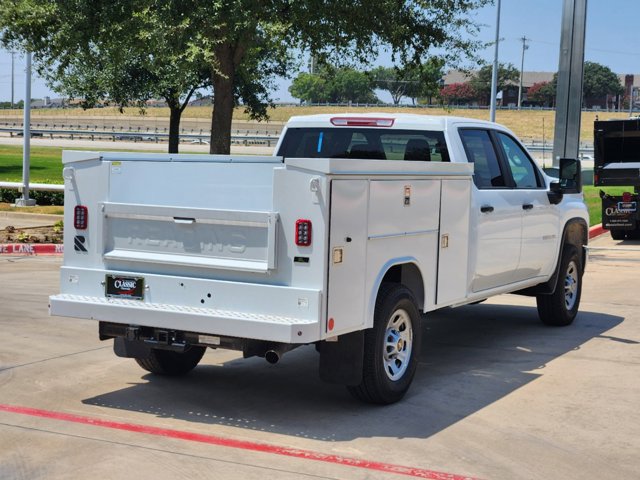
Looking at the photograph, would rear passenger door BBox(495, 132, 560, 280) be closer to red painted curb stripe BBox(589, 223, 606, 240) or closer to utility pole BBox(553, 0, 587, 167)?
utility pole BBox(553, 0, 587, 167)

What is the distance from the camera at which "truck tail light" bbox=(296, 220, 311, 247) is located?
6.78 metres

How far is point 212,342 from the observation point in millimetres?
7129

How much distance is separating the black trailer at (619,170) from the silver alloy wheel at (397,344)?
1399cm

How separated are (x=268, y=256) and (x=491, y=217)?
3189 millimetres

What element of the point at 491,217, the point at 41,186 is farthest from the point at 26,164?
the point at 491,217

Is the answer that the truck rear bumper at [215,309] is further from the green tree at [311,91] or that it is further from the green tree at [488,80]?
the green tree at [311,91]

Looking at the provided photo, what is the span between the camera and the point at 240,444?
667 cm

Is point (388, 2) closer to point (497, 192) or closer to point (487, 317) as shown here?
point (487, 317)

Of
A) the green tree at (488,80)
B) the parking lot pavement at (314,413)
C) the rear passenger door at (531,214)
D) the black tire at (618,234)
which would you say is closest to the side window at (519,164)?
the rear passenger door at (531,214)

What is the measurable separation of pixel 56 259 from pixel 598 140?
39.2 feet

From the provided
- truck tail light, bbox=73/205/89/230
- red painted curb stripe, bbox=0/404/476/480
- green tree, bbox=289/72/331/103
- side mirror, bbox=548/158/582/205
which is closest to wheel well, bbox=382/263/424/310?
red painted curb stripe, bbox=0/404/476/480

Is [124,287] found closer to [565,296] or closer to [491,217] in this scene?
[491,217]

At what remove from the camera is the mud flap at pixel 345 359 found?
7.29 metres

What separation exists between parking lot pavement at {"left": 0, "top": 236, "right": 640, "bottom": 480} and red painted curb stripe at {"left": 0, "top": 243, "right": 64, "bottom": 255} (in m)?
6.80
